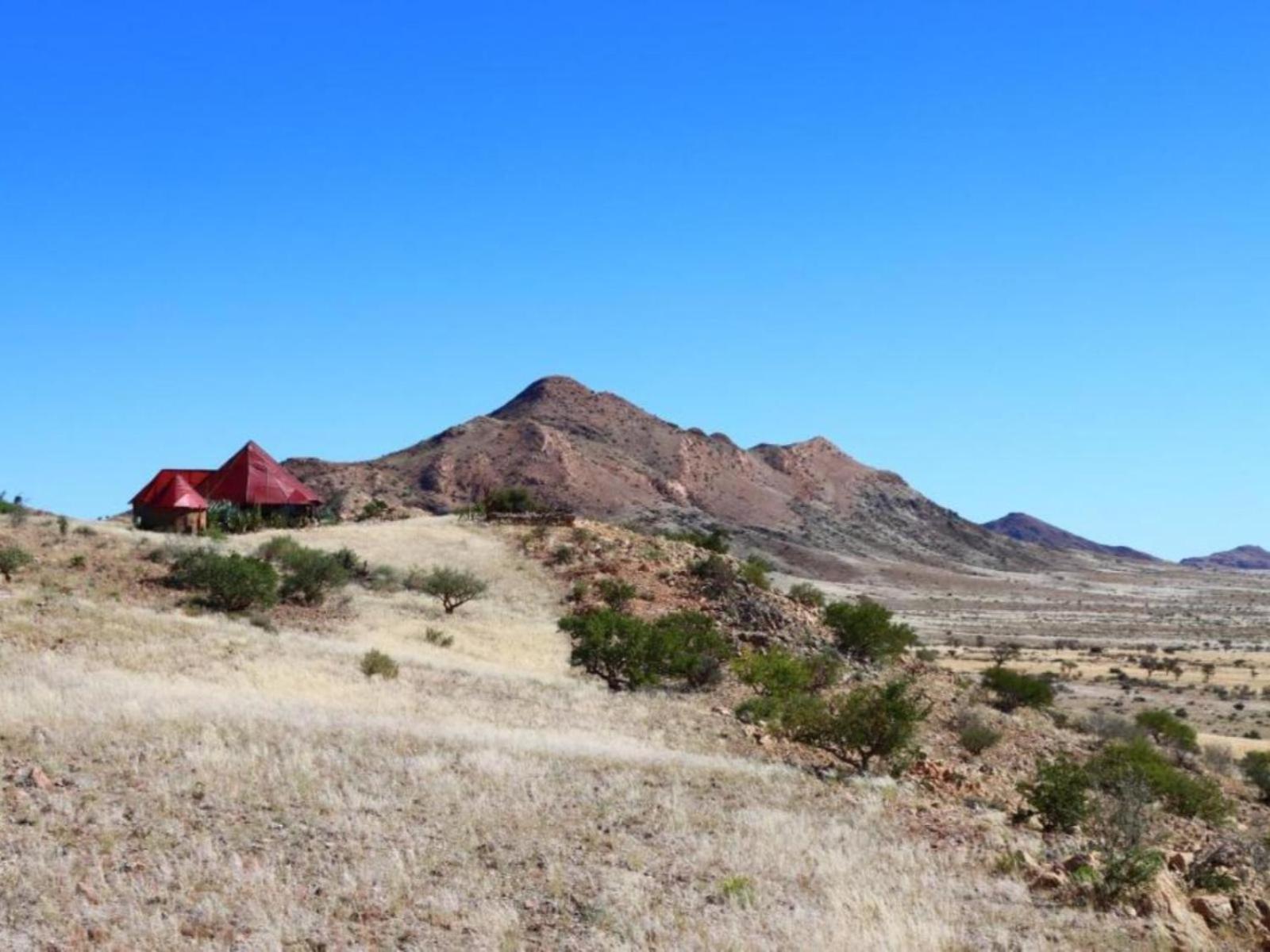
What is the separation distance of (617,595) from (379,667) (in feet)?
58.6

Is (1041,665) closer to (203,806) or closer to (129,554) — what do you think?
(129,554)

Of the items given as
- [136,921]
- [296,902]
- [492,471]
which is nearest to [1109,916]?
[296,902]

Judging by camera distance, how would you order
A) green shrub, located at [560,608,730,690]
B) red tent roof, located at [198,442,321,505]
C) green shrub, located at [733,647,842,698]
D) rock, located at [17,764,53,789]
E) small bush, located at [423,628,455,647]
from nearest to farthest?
1. rock, located at [17,764,53,789]
2. green shrub, located at [733,647,842,698]
3. green shrub, located at [560,608,730,690]
4. small bush, located at [423,628,455,647]
5. red tent roof, located at [198,442,321,505]

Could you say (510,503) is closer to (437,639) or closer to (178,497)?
(178,497)

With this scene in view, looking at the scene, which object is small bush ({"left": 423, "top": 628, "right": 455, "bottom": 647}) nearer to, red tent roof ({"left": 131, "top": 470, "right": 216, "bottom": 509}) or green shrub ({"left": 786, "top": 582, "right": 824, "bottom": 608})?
green shrub ({"left": 786, "top": 582, "right": 824, "bottom": 608})

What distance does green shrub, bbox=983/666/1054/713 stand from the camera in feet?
128

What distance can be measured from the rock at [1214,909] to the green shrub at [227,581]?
28.0 m

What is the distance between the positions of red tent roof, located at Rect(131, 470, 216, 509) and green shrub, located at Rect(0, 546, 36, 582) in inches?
867

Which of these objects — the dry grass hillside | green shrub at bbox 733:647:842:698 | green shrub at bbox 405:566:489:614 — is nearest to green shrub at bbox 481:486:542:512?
green shrub at bbox 405:566:489:614

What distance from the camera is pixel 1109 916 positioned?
10805mm

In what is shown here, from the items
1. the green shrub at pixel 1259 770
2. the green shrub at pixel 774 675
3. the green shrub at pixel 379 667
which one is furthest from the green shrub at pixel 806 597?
the green shrub at pixel 379 667

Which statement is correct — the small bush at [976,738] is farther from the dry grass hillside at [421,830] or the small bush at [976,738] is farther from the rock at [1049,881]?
the rock at [1049,881]

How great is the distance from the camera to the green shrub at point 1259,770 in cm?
3039

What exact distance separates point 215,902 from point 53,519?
136ft
